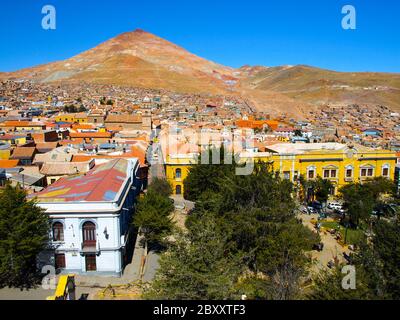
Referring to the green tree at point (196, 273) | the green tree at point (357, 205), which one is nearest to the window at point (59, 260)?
the green tree at point (196, 273)

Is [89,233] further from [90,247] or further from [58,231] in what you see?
[58,231]

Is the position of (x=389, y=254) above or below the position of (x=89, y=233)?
below

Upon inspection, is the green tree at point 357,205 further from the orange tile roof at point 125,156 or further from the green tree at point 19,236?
the green tree at point 19,236

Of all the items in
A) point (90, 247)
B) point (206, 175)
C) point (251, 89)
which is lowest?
point (90, 247)

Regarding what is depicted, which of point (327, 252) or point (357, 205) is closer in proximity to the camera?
point (327, 252)

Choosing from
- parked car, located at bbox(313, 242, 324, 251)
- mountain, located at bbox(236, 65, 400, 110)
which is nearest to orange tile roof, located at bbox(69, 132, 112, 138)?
parked car, located at bbox(313, 242, 324, 251)

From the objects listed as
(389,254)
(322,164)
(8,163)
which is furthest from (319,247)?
(8,163)

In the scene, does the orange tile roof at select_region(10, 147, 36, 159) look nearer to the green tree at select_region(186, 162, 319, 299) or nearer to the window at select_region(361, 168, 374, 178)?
the green tree at select_region(186, 162, 319, 299)
